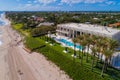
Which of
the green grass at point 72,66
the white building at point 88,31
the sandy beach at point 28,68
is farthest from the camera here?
the white building at point 88,31

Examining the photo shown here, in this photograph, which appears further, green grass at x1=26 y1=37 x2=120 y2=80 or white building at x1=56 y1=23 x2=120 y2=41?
white building at x1=56 y1=23 x2=120 y2=41

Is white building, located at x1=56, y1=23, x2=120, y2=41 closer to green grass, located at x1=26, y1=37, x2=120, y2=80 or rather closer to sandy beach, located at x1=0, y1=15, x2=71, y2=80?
green grass, located at x1=26, y1=37, x2=120, y2=80

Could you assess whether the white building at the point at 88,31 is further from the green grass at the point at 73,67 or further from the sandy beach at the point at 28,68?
the sandy beach at the point at 28,68

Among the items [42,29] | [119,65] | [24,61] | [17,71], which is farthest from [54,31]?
[119,65]

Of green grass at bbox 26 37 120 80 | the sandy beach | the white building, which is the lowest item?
the sandy beach

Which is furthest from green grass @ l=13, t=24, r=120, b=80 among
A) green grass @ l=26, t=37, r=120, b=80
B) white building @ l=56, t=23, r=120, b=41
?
white building @ l=56, t=23, r=120, b=41

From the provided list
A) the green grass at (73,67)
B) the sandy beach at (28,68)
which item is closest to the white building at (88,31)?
the green grass at (73,67)

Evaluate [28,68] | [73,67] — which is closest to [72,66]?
[73,67]

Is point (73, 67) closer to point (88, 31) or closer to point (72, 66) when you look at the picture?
point (72, 66)
